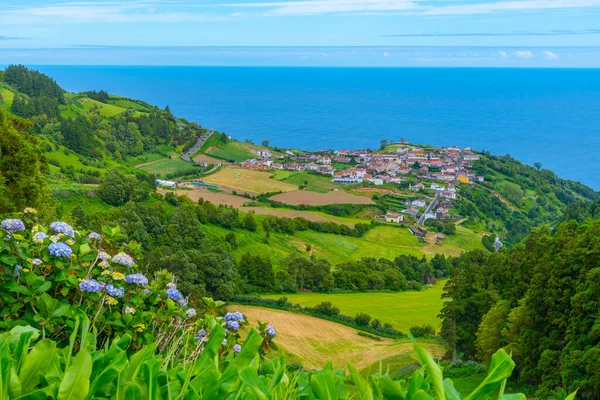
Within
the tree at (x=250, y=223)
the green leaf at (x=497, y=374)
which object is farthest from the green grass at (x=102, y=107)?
the green leaf at (x=497, y=374)

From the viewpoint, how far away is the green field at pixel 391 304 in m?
26.1

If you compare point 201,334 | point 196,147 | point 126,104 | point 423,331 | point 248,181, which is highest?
point 126,104

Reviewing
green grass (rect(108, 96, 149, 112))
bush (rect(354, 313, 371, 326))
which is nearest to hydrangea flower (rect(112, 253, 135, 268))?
bush (rect(354, 313, 371, 326))

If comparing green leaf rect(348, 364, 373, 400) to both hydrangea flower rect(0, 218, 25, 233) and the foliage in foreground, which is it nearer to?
the foliage in foreground

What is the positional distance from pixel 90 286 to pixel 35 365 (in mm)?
1433

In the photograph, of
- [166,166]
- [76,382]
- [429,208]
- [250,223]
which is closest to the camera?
[76,382]

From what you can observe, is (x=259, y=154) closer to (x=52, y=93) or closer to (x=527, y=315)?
(x=52, y=93)

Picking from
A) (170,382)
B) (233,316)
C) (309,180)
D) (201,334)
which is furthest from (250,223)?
(170,382)

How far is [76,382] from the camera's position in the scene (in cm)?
112

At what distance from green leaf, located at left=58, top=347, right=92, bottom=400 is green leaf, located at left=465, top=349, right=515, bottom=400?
85cm

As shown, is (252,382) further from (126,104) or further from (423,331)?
(126,104)

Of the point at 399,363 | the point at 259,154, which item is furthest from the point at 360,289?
the point at 259,154

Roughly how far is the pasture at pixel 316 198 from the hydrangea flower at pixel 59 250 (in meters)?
52.3

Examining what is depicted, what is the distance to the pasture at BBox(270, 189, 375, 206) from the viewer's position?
56.1 meters
